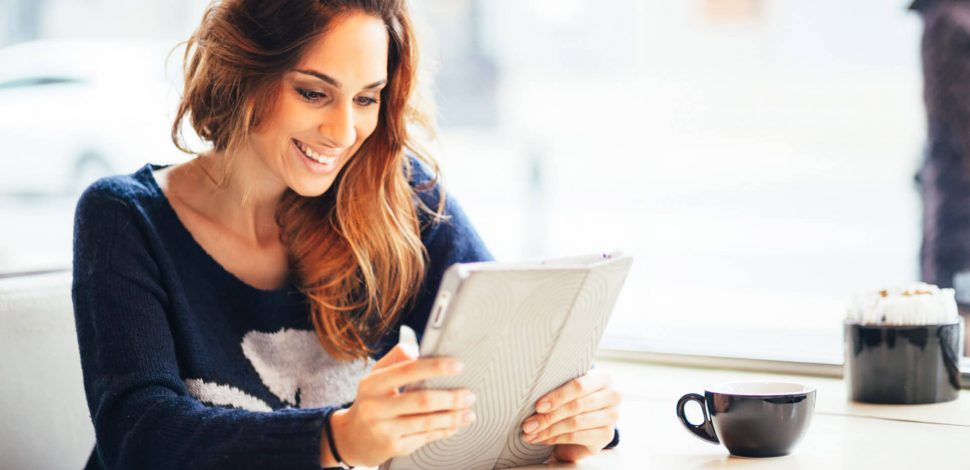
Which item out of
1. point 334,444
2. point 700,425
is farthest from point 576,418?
point 334,444

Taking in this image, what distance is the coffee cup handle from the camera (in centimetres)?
104

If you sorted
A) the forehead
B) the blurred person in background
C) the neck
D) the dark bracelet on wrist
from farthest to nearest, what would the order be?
1. the blurred person in background
2. the neck
3. the forehead
4. the dark bracelet on wrist

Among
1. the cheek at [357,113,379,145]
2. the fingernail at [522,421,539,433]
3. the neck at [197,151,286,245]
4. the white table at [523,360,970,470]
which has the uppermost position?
the cheek at [357,113,379,145]

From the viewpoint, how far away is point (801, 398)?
0.99 meters

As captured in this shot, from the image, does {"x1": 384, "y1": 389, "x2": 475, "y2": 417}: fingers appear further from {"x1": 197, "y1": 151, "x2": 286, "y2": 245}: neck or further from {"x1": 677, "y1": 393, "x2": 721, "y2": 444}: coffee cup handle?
{"x1": 197, "y1": 151, "x2": 286, "y2": 245}: neck

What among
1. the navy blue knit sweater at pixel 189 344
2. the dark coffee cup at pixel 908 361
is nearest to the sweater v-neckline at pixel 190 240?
the navy blue knit sweater at pixel 189 344

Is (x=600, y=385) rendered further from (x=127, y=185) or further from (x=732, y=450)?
(x=127, y=185)

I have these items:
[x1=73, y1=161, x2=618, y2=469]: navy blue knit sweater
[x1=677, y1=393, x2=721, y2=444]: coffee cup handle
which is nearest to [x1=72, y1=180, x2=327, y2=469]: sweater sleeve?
[x1=73, y1=161, x2=618, y2=469]: navy blue knit sweater

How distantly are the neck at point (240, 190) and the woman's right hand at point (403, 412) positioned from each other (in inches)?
20.7

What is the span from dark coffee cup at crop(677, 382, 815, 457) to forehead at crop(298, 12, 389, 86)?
53 centimetres

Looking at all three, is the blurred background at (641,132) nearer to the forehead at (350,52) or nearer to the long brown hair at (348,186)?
the long brown hair at (348,186)

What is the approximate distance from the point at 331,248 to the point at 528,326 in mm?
533

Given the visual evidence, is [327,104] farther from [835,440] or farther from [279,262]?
[835,440]

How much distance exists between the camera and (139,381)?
1.06m
